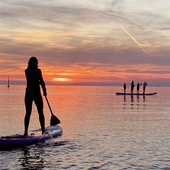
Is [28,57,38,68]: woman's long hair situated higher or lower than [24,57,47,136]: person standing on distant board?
higher

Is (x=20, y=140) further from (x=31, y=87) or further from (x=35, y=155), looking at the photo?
(x=31, y=87)

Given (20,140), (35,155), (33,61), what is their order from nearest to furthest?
(35,155) → (20,140) → (33,61)

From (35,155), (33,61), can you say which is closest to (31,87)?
(33,61)

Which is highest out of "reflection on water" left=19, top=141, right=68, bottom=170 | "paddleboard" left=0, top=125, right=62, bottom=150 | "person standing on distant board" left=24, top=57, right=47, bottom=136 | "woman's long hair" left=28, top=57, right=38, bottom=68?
"woman's long hair" left=28, top=57, right=38, bottom=68

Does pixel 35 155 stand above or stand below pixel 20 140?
below

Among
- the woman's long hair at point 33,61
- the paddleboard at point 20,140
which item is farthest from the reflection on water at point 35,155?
the woman's long hair at point 33,61

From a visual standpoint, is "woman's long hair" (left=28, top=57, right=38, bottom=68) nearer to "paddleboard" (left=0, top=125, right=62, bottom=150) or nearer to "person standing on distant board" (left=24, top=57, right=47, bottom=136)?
"person standing on distant board" (left=24, top=57, right=47, bottom=136)

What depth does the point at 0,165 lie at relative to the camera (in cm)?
983

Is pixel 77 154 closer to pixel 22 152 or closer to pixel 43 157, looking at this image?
pixel 43 157

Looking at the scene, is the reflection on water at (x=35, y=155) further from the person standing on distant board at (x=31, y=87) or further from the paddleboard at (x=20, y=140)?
the person standing on distant board at (x=31, y=87)

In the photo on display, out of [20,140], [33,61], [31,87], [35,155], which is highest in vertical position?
[33,61]

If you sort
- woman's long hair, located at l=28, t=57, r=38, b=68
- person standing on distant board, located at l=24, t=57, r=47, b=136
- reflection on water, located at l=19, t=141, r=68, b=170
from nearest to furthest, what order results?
reflection on water, located at l=19, t=141, r=68, b=170
woman's long hair, located at l=28, t=57, r=38, b=68
person standing on distant board, located at l=24, t=57, r=47, b=136

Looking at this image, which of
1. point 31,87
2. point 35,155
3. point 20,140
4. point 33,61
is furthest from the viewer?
point 31,87

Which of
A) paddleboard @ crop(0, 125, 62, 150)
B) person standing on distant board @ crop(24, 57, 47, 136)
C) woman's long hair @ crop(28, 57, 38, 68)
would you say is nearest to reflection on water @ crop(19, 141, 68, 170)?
paddleboard @ crop(0, 125, 62, 150)
